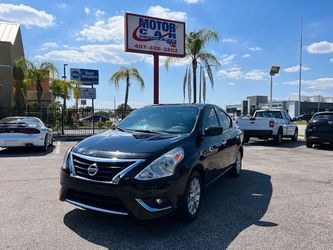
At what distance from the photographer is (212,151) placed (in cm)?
548

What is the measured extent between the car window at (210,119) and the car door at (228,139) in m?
0.28

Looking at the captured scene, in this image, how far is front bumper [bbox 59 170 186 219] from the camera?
13.0 feet

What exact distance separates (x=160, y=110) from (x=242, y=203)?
6.99 feet

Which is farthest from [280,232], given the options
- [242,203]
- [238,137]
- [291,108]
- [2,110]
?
[291,108]

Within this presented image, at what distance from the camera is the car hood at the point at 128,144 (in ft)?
13.8

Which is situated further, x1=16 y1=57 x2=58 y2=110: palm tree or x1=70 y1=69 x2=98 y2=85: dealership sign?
x1=70 y1=69 x2=98 y2=85: dealership sign

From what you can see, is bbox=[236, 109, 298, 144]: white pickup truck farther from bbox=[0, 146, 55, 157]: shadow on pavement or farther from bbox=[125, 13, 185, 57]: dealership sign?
bbox=[0, 146, 55, 157]: shadow on pavement

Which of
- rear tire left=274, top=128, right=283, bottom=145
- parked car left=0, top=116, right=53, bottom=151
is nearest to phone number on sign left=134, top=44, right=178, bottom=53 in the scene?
rear tire left=274, top=128, right=283, bottom=145

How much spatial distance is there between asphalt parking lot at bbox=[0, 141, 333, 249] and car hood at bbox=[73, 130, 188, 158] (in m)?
0.99

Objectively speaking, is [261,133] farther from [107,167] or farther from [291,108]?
[291,108]

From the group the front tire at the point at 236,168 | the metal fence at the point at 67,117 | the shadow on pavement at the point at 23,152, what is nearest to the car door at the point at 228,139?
the front tire at the point at 236,168

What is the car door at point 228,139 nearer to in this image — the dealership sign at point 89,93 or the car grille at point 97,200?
the car grille at point 97,200

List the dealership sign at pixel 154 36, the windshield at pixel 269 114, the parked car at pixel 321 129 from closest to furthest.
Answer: the parked car at pixel 321 129 < the windshield at pixel 269 114 < the dealership sign at pixel 154 36

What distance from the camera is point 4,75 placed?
980 inches
